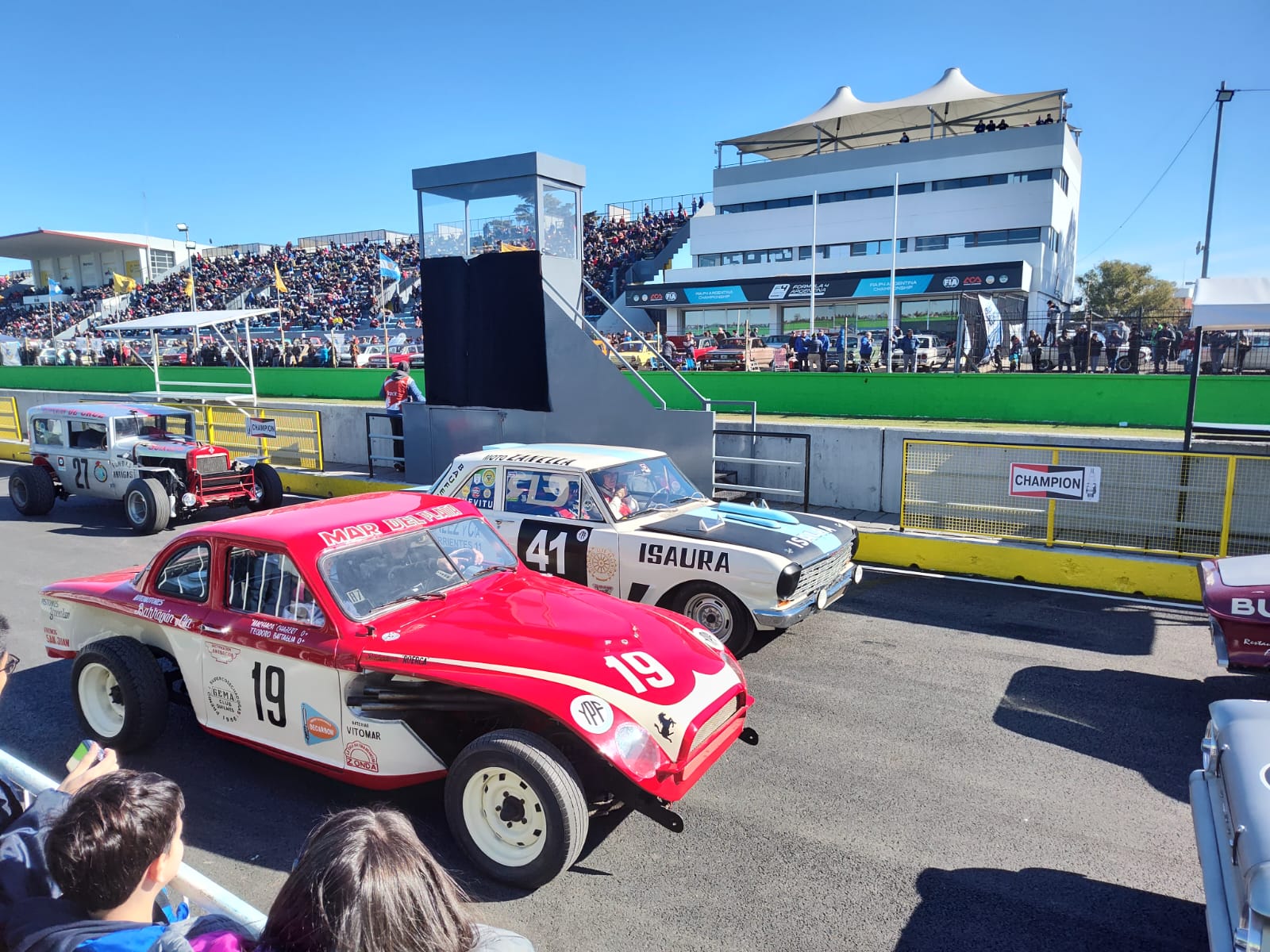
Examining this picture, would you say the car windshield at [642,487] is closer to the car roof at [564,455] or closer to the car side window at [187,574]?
the car roof at [564,455]

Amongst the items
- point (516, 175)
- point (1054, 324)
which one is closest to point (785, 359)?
point (1054, 324)

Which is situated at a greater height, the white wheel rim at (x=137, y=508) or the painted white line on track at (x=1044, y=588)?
the white wheel rim at (x=137, y=508)

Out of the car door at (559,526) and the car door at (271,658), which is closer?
the car door at (271,658)

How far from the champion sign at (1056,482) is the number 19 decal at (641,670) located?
19.9ft

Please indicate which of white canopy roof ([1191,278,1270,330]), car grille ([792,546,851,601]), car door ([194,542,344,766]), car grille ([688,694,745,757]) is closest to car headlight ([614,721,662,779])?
car grille ([688,694,745,757])

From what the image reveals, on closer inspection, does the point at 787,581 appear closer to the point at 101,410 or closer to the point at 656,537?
the point at 656,537

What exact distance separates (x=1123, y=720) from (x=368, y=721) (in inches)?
186

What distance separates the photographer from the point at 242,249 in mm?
70250

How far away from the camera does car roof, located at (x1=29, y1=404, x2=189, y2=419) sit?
12.2m

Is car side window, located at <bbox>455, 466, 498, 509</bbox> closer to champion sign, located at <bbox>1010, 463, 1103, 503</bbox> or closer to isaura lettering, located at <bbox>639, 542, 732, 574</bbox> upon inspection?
isaura lettering, located at <bbox>639, 542, 732, 574</bbox>

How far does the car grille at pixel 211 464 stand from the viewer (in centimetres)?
1173

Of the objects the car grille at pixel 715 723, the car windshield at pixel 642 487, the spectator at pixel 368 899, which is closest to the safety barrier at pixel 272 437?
the car windshield at pixel 642 487

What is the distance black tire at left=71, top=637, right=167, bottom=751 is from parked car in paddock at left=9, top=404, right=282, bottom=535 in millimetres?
6788

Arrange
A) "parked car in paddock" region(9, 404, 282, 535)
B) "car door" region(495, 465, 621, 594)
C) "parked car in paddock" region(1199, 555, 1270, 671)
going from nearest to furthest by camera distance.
Answer: "parked car in paddock" region(1199, 555, 1270, 671) < "car door" region(495, 465, 621, 594) < "parked car in paddock" region(9, 404, 282, 535)
